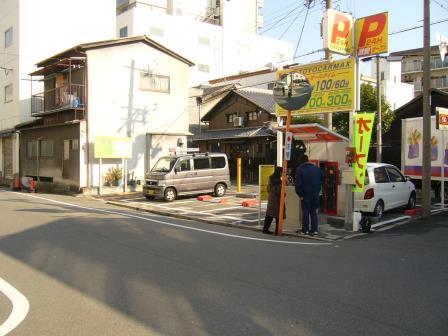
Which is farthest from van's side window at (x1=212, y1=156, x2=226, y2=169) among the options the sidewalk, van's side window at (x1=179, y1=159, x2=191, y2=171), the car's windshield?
the car's windshield

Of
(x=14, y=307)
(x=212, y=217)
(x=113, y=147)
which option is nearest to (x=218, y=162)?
(x=113, y=147)

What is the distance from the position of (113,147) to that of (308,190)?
14.3 m

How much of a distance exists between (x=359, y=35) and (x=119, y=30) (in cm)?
4602

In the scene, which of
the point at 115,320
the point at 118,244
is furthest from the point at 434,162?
the point at 115,320

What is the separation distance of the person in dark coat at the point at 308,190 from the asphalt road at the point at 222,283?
2.34 feet

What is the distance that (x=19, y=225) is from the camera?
1159 centimetres

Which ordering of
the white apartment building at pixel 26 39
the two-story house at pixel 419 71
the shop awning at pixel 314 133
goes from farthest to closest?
the two-story house at pixel 419 71 → the white apartment building at pixel 26 39 → the shop awning at pixel 314 133

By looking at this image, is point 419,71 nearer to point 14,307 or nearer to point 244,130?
point 244,130

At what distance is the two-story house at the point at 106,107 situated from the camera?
23234 millimetres

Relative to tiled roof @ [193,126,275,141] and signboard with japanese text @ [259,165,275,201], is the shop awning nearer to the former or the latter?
signboard with japanese text @ [259,165,275,201]

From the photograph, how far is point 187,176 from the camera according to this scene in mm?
19781

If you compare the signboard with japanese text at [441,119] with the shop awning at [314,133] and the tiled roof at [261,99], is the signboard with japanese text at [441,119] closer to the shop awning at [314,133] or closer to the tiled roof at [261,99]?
the shop awning at [314,133]

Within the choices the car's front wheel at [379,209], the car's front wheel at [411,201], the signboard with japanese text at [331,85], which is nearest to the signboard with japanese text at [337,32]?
the signboard with japanese text at [331,85]

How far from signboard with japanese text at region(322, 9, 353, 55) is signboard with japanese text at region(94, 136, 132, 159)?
13.8 meters
